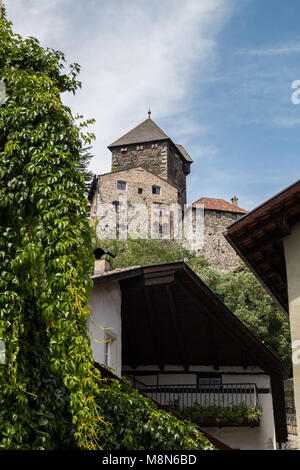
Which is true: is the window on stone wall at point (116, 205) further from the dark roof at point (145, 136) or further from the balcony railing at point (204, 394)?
the balcony railing at point (204, 394)

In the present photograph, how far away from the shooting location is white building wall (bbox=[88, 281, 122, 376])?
31.5ft

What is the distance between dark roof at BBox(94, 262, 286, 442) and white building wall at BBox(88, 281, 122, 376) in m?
0.65

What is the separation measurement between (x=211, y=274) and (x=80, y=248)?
3050 cm

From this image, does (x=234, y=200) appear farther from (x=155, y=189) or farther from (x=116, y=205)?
(x=116, y=205)

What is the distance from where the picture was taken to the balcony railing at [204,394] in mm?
12781

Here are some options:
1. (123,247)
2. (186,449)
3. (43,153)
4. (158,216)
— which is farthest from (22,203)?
(158,216)

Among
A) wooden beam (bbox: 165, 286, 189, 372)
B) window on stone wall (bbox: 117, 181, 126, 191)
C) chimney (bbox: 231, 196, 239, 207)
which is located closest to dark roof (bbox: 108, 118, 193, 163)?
chimney (bbox: 231, 196, 239, 207)

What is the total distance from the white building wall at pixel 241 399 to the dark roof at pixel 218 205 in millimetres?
37734

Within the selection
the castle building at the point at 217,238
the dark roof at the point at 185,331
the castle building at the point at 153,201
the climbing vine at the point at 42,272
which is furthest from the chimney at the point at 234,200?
the climbing vine at the point at 42,272

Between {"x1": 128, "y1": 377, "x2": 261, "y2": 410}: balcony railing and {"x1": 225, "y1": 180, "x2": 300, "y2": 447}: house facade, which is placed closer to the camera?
{"x1": 225, "y1": 180, "x2": 300, "y2": 447}: house facade

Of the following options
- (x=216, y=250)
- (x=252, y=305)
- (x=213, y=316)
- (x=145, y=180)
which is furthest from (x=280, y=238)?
(x=216, y=250)

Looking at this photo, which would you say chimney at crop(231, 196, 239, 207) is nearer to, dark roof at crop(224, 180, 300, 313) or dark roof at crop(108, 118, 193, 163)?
dark roof at crop(108, 118, 193, 163)

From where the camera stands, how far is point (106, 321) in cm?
1025

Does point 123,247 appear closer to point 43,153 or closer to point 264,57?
point 264,57
